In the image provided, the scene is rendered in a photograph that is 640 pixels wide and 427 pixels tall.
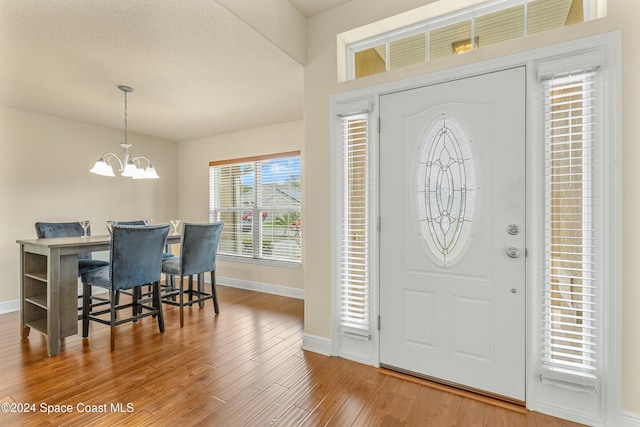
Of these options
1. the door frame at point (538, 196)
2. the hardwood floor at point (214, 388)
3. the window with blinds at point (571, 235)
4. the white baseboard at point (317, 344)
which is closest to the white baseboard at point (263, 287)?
the hardwood floor at point (214, 388)

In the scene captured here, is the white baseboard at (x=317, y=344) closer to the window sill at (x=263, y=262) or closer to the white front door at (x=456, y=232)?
the white front door at (x=456, y=232)

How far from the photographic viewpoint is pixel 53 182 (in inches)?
165

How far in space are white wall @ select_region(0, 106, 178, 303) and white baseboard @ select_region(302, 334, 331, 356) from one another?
376 cm

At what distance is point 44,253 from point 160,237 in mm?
898

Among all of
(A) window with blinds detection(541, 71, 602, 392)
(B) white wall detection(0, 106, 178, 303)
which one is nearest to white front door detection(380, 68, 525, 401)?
(A) window with blinds detection(541, 71, 602, 392)

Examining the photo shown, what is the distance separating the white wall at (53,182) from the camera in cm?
383

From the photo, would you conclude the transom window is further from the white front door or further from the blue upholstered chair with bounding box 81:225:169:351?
the blue upholstered chair with bounding box 81:225:169:351

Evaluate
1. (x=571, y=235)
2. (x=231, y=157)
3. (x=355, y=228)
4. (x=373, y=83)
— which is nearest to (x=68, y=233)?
(x=231, y=157)

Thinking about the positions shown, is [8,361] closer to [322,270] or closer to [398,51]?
[322,270]

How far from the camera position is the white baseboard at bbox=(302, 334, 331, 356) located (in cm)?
260

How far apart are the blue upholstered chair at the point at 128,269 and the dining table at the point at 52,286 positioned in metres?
0.18

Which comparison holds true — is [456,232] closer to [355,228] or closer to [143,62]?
[355,228]

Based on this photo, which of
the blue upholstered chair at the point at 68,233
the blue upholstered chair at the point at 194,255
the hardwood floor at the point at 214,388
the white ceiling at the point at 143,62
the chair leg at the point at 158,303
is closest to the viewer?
the hardwood floor at the point at 214,388

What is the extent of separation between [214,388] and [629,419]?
7.92ft
